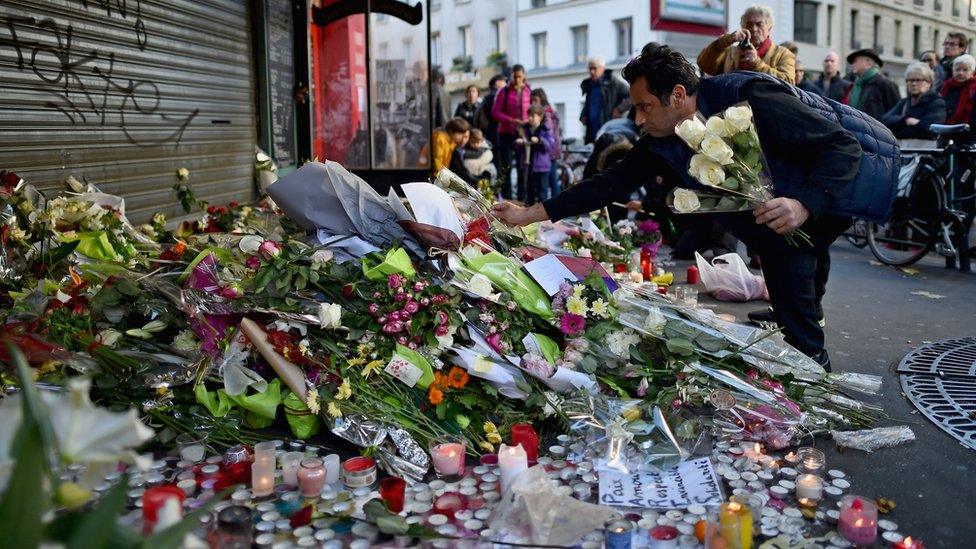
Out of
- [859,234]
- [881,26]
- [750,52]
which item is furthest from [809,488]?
[881,26]

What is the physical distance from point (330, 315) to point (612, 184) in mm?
1820

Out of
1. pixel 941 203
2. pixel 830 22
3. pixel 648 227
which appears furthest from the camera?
pixel 830 22

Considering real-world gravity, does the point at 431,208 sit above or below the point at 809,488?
above

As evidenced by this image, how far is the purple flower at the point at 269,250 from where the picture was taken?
10.8 ft

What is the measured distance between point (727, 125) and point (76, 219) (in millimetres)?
3417

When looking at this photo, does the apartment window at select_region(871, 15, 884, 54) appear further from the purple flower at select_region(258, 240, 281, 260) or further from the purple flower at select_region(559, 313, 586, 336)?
the purple flower at select_region(258, 240, 281, 260)

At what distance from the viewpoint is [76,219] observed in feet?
14.4

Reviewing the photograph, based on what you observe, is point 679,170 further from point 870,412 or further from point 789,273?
point 870,412

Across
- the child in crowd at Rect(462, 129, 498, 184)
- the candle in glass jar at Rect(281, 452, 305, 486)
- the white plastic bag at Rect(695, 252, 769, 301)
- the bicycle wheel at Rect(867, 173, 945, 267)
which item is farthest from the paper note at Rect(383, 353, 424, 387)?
the child in crowd at Rect(462, 129, 498, 184)

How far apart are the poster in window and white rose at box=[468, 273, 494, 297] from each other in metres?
15.1

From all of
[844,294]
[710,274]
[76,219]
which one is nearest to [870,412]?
[710,274]

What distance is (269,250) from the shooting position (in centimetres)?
331

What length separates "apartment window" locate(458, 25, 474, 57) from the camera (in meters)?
37.4

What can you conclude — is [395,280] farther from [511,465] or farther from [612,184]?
[612,184]
